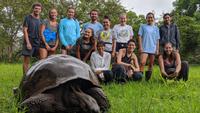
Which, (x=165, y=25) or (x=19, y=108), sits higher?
Answer: (x=165, y=25)

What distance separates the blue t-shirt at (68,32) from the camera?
9.02m

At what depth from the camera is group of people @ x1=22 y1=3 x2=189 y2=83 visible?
874cm

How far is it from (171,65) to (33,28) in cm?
294

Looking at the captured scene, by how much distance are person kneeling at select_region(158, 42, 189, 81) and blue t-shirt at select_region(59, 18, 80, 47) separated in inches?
73.0

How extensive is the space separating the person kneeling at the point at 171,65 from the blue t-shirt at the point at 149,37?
0.62 m

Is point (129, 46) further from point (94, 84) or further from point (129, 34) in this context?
point (94, 84)

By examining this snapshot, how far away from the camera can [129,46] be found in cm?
902

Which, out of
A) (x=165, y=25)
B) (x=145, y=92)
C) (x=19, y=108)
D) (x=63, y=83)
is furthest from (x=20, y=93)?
(x=165, y=25)

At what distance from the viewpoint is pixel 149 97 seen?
6887 millimetres

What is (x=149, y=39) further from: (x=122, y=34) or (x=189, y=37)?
(x=189, y=37)

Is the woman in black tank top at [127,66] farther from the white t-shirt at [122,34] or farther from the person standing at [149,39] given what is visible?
the person standing at [149,39]

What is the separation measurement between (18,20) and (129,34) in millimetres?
21765

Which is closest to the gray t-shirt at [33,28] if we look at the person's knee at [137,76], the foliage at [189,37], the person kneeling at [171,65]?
the person's knee at [137,76]

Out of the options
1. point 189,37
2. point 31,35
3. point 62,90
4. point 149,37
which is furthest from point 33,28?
point 189,37
